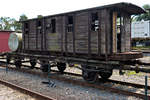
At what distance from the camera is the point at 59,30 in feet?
35.3

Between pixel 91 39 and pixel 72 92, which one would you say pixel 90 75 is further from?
pixel 91 39

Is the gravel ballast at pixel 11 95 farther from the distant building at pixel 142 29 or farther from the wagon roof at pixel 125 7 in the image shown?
the distant building at pixel 142 29

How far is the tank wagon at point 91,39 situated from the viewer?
8.35 meters

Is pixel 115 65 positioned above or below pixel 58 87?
above

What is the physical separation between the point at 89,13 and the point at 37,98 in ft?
16.6

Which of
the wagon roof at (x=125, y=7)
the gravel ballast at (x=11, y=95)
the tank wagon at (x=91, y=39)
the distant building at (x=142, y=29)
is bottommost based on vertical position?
the gravel ballast at (x=11, y=95)

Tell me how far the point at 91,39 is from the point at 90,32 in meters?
0.38

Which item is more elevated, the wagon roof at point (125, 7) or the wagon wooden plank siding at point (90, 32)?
the wagon roof at point (125, 7)

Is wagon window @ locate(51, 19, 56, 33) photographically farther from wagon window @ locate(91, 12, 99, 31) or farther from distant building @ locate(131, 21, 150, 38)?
distant building @ locate(131, 21, 150, 38)

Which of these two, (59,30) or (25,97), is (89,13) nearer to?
(59,30)

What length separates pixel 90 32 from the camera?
9047 mm

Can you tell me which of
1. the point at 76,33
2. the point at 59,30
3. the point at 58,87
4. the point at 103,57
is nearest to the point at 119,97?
the point at 103,57

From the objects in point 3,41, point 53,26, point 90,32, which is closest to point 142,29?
point 3,41

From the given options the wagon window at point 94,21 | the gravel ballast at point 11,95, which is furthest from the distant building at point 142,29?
the gravel ballast at point 11,95
